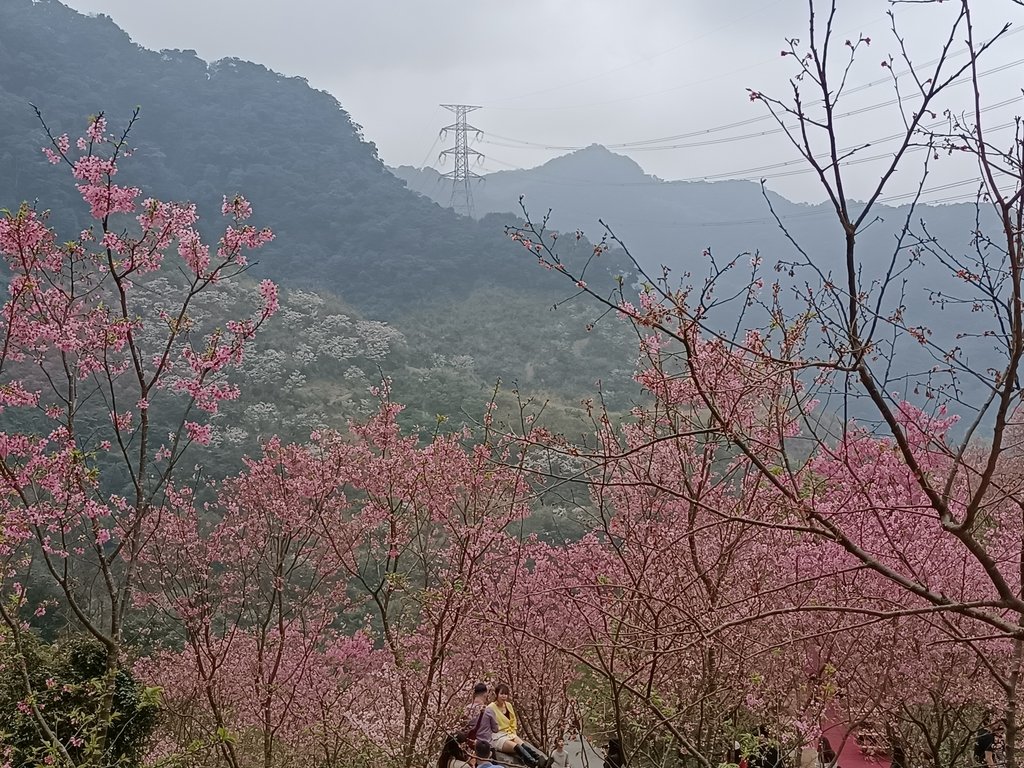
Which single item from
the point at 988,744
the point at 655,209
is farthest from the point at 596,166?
the point at 988,744

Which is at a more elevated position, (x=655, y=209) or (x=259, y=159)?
(x=655, y=209)

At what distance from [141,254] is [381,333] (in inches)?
1288

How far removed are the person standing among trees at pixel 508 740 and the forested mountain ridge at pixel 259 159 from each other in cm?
3848

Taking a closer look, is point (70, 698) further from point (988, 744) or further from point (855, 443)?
point (988, 744)

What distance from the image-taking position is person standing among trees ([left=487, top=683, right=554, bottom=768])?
528 centimetres

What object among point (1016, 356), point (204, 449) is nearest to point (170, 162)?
point (204, 449)

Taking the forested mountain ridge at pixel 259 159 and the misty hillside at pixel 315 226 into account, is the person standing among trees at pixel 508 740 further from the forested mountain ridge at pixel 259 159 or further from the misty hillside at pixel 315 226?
the forested mountain ridge at pixel 259 159

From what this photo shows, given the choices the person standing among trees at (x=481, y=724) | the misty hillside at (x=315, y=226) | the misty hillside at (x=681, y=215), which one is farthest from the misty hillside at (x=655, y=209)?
the person standing among trees at (x=481, y=724)

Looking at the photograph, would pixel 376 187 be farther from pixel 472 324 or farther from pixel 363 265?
pixel 472 324

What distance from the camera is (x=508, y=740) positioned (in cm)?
530

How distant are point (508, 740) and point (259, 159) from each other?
187ft

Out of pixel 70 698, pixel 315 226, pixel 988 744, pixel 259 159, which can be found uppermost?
pixel 259 159

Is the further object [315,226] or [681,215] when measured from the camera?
[681,215]

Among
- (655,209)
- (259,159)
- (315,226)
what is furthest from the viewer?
(655,209)
